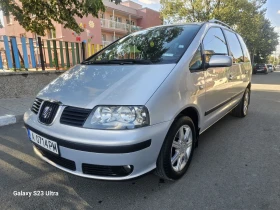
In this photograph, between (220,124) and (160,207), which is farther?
(220,124)

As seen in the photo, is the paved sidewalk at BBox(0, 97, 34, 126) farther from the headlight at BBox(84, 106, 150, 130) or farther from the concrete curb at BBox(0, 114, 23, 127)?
the headlight at BBox(84, 106, 150, 130)

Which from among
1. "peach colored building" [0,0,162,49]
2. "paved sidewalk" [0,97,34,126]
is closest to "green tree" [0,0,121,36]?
"paved sidewalk" [0,97,34,126]

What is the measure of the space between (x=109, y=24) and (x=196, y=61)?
904 inches

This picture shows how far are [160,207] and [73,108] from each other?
115cm

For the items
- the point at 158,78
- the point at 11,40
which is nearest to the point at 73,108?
the point at 158,78

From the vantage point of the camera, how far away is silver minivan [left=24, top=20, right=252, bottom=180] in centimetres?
171

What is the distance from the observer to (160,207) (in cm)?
187

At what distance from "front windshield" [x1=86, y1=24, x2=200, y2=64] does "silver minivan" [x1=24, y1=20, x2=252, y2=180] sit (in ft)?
0.04

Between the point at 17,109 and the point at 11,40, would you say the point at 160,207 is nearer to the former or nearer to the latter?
the point at 17,109

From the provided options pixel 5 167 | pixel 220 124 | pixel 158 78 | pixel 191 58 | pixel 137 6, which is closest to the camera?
pixel 158 78

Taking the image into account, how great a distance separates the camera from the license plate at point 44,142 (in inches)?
73.8

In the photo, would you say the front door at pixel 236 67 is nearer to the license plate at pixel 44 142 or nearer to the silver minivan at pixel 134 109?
the silver minivan at pixel 134 109

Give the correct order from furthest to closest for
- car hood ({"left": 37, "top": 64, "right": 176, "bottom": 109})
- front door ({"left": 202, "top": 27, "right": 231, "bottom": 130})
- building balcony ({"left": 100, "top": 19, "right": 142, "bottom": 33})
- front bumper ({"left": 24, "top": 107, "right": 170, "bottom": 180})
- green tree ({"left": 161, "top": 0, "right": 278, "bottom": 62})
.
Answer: building balcony ({"left": 100, "top": 19, "right": 142, "bottom": 33}), green tree ({"left": 161, "top": 0, "right": 278, "bottom": 62}), front door ({"left": 202, "top": 27, "right": 231, "bottom": 130}), car hood ({"left": 37, "top": 64, "right": 176, "bottom": 109}), front bumper ({"left": 24, "top": 107, "right": 170, "bottom": 180})

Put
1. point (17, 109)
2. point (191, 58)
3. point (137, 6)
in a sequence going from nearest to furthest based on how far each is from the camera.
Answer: point (191, 58) < point (17, 109) < point (137, 6)
